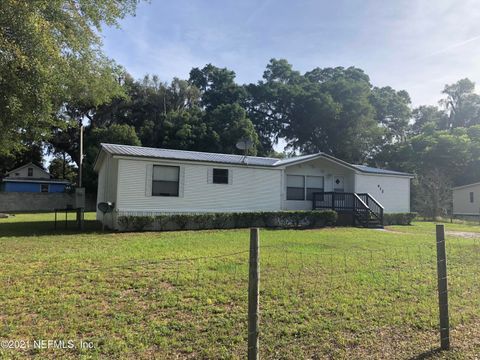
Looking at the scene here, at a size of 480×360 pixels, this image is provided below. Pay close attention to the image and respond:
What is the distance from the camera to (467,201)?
29.5 meters

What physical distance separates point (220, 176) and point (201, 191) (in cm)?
114

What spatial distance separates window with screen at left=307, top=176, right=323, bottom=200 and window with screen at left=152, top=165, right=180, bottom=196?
302 inches

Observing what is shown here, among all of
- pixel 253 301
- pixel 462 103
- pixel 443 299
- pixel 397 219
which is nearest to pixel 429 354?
pixel 443 299

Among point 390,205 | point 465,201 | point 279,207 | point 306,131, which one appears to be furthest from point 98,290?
point 306,131

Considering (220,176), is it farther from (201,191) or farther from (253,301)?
(253,301)

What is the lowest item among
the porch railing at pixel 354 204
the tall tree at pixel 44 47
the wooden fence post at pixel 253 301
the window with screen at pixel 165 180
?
the wooden fence post at pixel 253 301

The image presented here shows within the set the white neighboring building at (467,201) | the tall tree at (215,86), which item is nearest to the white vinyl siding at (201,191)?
the white neighboring building at (467,201)

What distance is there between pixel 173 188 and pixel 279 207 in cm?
535

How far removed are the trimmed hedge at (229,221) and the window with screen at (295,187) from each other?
299cm

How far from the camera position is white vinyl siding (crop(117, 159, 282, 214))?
13.1 metres

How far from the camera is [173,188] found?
46.4 ft

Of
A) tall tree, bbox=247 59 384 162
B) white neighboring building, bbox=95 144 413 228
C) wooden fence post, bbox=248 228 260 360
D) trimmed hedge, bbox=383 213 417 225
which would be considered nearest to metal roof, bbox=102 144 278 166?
white neighboring building, bbox=95 144 413 228

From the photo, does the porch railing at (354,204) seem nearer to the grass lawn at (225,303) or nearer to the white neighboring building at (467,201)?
the grass lawn at (225,303)

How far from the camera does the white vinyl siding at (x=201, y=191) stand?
517 inches
